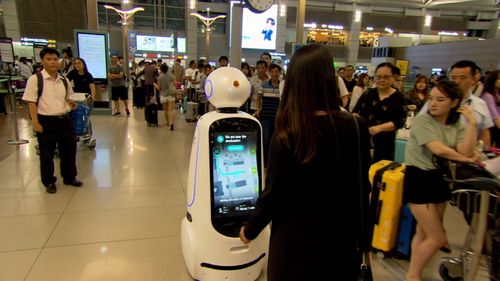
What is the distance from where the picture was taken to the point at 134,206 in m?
3.55

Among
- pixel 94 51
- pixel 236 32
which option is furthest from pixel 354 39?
pixel 236 32

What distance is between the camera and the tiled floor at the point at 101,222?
7.99ft

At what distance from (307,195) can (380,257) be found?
6.60 ft

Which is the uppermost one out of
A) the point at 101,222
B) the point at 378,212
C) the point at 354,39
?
the point at 354,39

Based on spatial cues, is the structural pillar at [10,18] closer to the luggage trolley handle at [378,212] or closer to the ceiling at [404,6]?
the ceiling at [404,6]

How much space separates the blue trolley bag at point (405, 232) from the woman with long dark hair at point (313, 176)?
5.81 ft

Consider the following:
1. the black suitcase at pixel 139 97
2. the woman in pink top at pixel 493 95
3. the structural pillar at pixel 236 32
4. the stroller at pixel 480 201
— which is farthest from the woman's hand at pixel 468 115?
the black suitcase at pixel 139 97

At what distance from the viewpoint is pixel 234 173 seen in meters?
2.31

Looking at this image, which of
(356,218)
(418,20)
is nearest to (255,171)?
(356,218)

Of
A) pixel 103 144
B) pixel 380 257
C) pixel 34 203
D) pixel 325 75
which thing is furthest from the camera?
pixel 103 144

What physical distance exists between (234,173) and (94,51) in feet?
26.7

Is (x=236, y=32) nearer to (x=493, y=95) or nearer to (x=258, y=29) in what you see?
(x=493, y=95)

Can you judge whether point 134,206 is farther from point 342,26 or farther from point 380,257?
point 342,26

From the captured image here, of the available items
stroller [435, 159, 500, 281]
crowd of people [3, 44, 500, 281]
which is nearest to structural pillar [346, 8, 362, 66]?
crowd of people [3, 44, 500, 281]
